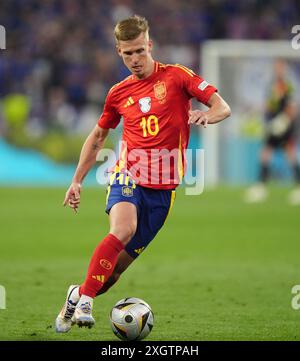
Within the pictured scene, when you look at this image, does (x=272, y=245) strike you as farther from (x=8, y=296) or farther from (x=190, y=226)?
(x=8, y=296)

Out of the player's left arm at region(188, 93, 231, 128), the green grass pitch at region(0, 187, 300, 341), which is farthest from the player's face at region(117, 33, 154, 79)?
the green grass pitch at region(0, 187, 300, 341)

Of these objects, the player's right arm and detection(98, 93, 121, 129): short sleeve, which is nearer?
the player's right arm

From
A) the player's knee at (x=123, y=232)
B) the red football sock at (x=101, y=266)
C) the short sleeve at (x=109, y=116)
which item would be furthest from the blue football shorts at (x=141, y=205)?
the short sleeve at (x=109, y=116)

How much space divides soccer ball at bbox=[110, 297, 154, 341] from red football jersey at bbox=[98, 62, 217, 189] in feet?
2.98

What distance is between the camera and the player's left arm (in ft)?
20.2

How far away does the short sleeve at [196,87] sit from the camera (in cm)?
679

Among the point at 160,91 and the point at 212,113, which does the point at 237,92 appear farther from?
the point at 212,113

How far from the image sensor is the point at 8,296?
8.52 meters

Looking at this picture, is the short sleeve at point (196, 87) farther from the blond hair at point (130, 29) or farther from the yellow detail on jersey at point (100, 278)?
the yellow detail on jersey at point (100, 278)

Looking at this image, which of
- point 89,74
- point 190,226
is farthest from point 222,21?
point 190,226
